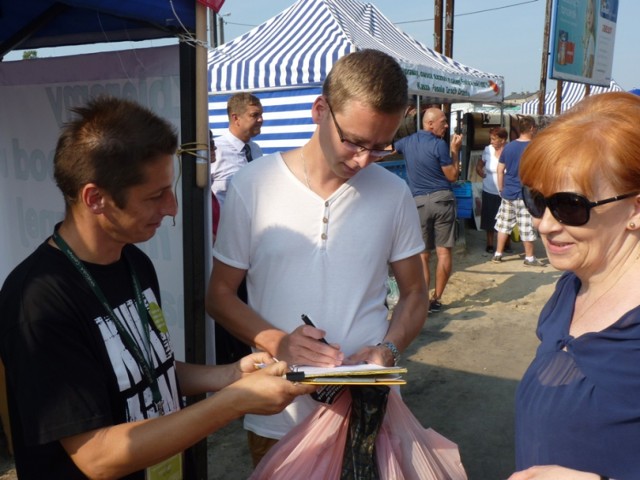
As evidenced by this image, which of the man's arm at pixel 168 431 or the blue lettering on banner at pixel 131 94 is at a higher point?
the blue lettering on banner at pixel 131 94

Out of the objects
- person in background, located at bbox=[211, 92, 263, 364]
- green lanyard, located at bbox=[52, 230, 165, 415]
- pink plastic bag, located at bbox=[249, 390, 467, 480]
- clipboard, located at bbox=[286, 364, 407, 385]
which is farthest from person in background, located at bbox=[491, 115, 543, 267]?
green lanyard, located at bbox=[52, 230, 165, 415]

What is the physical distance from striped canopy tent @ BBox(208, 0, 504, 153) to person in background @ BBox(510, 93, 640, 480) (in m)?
5.77

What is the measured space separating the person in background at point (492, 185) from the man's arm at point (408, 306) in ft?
24.8

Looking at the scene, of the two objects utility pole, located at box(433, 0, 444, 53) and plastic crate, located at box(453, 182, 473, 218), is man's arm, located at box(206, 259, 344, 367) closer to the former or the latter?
plastic crate, located at box(453, 182, 473, 218)

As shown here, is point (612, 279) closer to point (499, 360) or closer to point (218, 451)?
point (218, 451)

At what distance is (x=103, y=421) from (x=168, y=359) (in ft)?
1.21

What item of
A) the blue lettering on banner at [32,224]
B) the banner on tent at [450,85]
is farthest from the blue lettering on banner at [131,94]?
the banner on tent at [450,85]

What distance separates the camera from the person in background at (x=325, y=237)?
5.84 ft

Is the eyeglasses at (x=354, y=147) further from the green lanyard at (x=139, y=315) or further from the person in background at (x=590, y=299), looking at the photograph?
the green lanyard at (x=139, y=315)

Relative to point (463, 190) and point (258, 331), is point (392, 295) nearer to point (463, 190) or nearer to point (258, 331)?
point (258, 331)

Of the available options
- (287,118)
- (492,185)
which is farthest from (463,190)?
(287,118)

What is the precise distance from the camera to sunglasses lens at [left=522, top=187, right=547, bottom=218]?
1425 mm

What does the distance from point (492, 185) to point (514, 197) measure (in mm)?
1339

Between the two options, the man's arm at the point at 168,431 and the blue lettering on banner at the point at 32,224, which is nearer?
the man's arm at the point at 168,431
